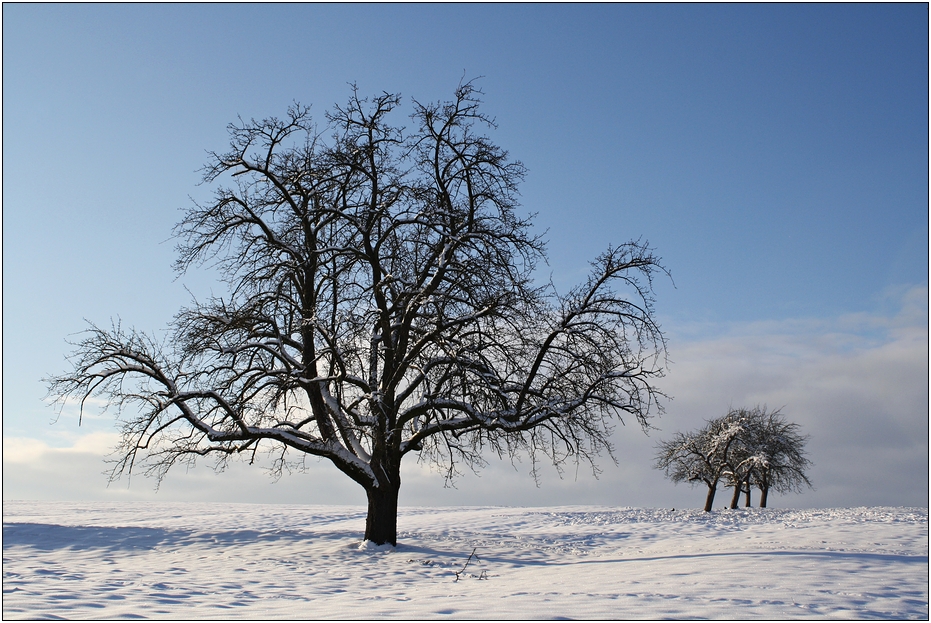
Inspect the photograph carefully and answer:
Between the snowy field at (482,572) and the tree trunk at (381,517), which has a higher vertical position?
the tree trunk at (381,517)

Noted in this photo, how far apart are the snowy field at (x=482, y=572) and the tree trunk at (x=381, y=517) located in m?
0.36

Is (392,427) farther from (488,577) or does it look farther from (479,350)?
(488,577)

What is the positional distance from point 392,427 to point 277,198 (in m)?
6.47

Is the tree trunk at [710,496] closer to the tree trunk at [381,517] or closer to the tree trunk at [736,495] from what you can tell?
the tree trunk at [736,495]

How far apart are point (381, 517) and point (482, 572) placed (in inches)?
150

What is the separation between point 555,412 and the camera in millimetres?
14867

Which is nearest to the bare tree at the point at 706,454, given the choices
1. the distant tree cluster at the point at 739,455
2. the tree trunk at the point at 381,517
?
the distant tree cluster at the point at 739,455

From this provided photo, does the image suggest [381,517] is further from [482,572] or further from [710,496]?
[710,496]

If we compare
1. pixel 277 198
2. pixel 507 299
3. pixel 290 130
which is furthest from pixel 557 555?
pixel 290 130

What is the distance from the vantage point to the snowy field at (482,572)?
27.9 ft

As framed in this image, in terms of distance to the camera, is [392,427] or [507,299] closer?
A: [507,299]

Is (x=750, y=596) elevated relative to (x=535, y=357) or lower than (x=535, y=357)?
lower

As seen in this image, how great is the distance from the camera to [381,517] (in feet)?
51.2

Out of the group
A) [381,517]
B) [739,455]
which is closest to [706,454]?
[739,455]
